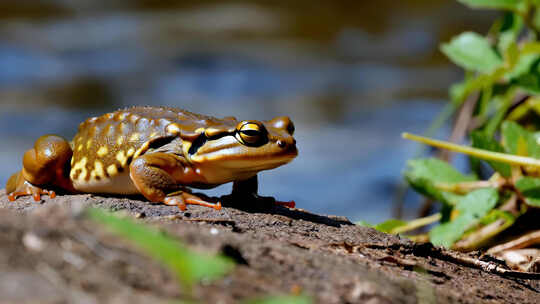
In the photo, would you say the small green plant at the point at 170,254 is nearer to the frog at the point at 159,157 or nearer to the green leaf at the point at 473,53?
the frog at the point at 159,157

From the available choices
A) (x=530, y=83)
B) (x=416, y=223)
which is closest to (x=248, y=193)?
(x=416, y=223)

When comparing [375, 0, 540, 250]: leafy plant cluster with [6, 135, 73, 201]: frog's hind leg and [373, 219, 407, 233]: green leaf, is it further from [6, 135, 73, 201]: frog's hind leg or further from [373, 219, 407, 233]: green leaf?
[6, 135, 73, 201]: frog's hind leg

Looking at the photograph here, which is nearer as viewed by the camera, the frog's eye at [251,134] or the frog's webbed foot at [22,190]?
the frog's eye at [251,134]

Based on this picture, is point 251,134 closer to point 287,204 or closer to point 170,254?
point 287,204

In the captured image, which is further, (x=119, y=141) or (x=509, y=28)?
(x=509, y=28)

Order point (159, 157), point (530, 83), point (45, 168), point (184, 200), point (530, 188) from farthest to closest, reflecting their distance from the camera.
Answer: point (530, 83)
point (45, 168)
point (530, 188)
point (159, 157)
point (184, 200)

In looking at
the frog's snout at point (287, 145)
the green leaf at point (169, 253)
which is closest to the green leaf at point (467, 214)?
the frog's snout at point (287, 145)

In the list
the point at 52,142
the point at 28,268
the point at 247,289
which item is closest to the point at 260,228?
the point at 247,289
